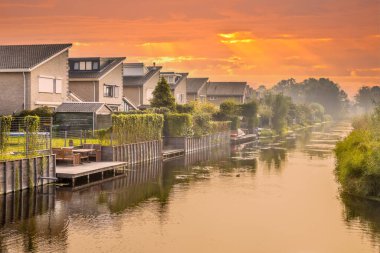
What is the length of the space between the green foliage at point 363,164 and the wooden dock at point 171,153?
2340 cm

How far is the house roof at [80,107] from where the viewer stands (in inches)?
A: 2300

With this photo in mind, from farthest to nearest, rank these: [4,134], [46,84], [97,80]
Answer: [97,80], [46,84], [4,134]

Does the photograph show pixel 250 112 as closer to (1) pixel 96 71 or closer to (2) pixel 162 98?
(2) pixel 162 98

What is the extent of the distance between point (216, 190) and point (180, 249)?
49.5ft

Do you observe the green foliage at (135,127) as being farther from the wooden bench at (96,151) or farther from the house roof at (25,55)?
the house roof at (25,55)

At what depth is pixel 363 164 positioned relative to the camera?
109 ft

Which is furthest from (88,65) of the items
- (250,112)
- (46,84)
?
(250,112)

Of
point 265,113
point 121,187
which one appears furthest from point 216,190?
point 265,113

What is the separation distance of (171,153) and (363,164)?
94.4 feet

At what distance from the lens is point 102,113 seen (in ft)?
194

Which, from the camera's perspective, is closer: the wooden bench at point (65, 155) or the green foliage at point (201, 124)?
the wooden bench at point (65, 155)

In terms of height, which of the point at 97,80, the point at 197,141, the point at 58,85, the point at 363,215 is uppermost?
the point at 97,80

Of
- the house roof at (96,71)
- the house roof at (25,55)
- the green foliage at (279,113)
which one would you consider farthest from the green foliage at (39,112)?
the green foliage at (279,113)

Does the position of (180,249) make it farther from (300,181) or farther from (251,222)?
(300,181)
